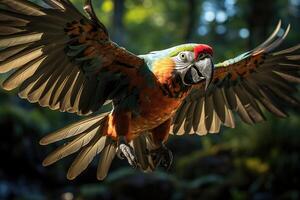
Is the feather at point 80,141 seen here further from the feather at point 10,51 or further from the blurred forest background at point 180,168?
the blurred forest background at point 180,168

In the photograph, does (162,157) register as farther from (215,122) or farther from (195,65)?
(215,122)

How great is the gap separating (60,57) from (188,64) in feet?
2.53

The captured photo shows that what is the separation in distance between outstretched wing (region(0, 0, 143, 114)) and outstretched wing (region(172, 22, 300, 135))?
85 cm

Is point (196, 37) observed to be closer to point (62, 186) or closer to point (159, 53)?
point (62, 186)

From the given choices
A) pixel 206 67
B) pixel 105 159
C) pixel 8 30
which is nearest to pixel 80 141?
pixel 105 159

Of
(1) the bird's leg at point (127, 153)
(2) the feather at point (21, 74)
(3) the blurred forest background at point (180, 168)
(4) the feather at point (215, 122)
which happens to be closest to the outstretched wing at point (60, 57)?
(2) the feather at point (21, 74)

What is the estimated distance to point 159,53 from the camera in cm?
318

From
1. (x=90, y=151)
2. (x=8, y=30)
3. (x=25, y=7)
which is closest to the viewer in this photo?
(x=25, y=7)

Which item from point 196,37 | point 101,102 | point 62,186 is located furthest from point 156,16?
point 101,102

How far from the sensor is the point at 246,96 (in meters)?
4.06

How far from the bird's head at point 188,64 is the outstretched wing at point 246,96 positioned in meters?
0.86

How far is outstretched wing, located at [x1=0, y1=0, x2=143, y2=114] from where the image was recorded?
2.80 metres

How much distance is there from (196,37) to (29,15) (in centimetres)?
1356

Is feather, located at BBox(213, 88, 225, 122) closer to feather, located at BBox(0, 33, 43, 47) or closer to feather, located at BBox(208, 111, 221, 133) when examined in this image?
feather, located at BBox(208, 111, 221, 133)
